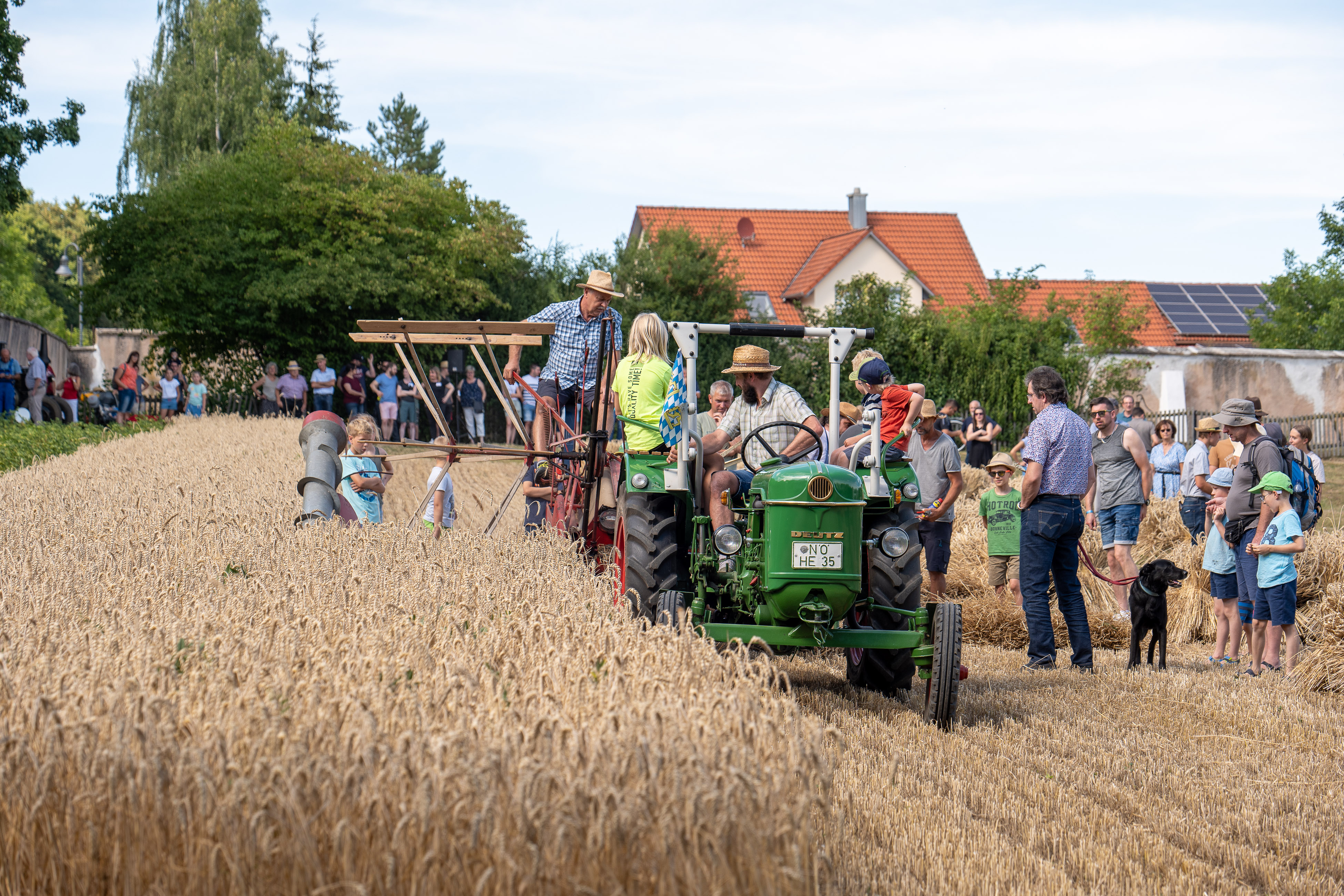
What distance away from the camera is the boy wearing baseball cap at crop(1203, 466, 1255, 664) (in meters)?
9.16

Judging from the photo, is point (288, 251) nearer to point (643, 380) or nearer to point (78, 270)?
point (643, 380)

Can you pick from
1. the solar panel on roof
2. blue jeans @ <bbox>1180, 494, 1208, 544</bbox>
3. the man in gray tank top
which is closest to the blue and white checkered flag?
the man in gray tank top

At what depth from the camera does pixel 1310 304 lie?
51.5 metres

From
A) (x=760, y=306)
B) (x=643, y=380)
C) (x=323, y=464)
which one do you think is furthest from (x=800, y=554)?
(x=760, y=306)

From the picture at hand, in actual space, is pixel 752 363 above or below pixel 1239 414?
above

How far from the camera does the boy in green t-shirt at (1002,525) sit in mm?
10656

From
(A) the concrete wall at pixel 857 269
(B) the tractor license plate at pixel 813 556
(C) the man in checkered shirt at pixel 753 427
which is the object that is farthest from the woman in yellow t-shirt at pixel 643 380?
(A) the concrete wall at pixel 857 269

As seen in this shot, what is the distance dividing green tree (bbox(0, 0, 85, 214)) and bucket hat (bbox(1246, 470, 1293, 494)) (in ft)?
79.0

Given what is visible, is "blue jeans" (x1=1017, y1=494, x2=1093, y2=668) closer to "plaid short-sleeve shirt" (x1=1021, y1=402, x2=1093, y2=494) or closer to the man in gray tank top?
"plaid short-sleeve shirt" (x1=1021, y1=402, x2=1093, y2=494)

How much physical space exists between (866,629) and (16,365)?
23.5 meters

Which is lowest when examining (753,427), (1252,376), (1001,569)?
(1001,569)

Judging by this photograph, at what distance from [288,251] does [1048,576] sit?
983 inches

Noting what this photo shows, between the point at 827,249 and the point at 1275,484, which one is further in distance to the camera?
the point at 827,249

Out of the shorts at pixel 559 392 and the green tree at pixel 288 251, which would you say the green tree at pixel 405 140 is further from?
the shorts at pixel 559 392
